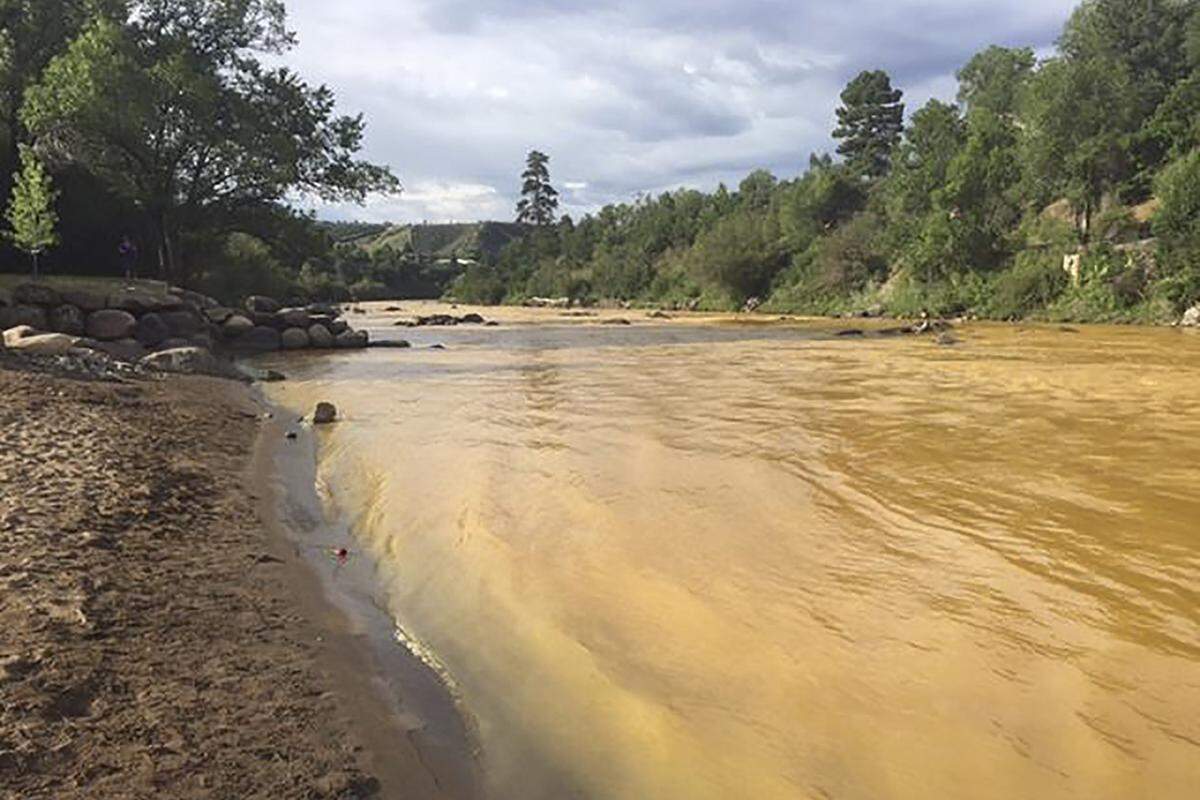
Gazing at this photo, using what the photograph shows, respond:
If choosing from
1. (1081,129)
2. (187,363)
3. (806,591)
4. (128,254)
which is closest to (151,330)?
(187,363)

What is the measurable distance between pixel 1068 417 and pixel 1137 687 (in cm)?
799

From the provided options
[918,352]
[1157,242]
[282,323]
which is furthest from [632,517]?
[1157,242]

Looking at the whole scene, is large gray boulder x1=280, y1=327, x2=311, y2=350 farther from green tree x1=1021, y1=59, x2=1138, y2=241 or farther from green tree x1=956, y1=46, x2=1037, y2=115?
green tree x1=956, y1=46, x2=1037, y2=115

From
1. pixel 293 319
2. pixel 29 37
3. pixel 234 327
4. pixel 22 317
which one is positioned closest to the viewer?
pixel 22 317

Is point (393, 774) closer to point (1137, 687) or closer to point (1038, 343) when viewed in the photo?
point (1137, 687)

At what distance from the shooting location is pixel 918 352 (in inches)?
876

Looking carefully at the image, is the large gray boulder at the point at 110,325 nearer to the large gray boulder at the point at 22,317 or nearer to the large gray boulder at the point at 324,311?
the large gray boulder at the point at 22,317

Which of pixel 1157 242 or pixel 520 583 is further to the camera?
pixel 1157 242

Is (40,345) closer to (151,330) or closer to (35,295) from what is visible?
(35,295)

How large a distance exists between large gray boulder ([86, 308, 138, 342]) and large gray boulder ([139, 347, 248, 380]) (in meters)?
5.03

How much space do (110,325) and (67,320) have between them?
2.96ft

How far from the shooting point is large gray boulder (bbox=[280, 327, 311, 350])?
27922mm

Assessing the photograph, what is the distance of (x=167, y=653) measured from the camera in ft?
12.9

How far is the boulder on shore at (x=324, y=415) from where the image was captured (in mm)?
12352
